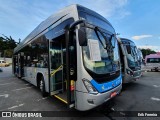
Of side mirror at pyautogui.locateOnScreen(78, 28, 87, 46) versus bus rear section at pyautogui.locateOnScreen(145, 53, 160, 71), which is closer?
side mirror at pyautogui.locateOnScreen(78, 28, 87, 46)

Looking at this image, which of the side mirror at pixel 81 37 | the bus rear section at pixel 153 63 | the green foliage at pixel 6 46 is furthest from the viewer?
the green foliage at pixel 6 46

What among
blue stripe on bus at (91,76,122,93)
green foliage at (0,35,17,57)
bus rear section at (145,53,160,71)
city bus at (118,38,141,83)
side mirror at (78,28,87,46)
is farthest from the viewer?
green foliage at (0,35,17,57)

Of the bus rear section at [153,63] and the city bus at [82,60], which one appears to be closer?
the city bus at [82,60]

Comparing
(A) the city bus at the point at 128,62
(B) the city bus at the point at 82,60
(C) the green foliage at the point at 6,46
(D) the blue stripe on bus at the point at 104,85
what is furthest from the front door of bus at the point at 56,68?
(C) the green foliage at the point at 6,46

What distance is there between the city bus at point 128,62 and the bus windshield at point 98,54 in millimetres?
3220

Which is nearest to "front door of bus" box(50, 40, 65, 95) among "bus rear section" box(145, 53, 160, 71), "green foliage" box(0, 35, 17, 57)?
"bus rear section" box(145, 53, 160, 71)

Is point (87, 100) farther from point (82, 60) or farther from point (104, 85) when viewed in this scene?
point (82, 60)

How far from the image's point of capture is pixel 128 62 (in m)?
7.79

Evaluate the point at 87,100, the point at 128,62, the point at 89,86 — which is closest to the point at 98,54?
the point at 89,86

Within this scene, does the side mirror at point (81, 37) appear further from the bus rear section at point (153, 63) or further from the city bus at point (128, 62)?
the bus rear section at point (153, 63)

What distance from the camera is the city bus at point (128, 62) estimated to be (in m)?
7.68

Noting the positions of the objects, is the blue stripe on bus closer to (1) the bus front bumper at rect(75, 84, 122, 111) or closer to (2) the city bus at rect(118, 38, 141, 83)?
(1) the bus front bumper at rect(75, 84, 122, 111)

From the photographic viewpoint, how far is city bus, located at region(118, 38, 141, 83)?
7680 millimetres

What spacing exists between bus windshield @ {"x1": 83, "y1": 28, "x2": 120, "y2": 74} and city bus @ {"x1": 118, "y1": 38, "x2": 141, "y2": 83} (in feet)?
10.6
